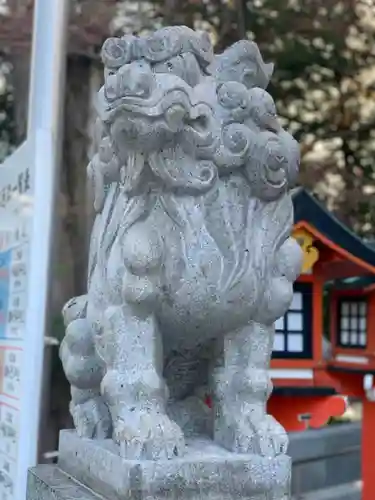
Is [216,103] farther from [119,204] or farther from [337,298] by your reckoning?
[337,298]

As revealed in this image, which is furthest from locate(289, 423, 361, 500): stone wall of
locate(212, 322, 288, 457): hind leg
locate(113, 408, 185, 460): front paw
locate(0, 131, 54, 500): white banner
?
locate(113, 408, 185, 460): front paw

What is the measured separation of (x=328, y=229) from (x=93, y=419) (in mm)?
1595

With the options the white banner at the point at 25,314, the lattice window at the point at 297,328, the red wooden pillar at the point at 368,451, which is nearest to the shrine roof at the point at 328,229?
the lattice window at the point at 297,328

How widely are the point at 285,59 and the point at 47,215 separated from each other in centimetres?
322

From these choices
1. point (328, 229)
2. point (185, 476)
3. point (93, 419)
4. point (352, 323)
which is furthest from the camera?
point (352, 323)

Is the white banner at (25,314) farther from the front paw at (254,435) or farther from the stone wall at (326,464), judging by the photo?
the stone wall at (326,464)

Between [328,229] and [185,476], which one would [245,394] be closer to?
[185,476]

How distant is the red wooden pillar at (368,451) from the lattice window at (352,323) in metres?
0.34

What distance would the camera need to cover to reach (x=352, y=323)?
307cm

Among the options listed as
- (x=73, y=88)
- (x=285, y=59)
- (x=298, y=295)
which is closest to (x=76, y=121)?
(x=73, y=88)

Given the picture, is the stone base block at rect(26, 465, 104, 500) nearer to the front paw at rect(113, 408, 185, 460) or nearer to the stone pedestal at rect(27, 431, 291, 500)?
the stone pedestal at rect(27, 431, 291, 500)

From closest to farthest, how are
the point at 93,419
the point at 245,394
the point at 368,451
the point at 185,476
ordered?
the point at 185,476
the point at 245,394
the point at 93,419
the point at 368,451

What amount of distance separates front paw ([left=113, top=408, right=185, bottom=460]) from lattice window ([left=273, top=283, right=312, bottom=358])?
1.63 m

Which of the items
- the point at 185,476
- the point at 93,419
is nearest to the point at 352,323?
the point at 93,419
